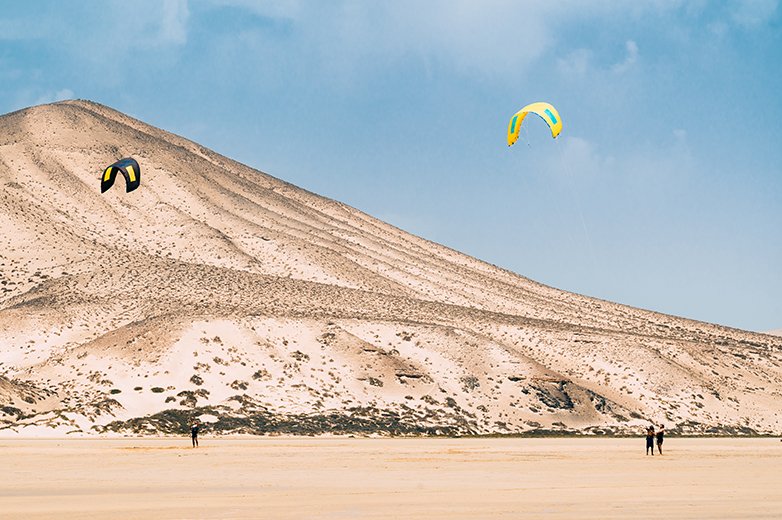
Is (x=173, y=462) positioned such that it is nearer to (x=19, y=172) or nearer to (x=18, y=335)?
(x=18, y=335)

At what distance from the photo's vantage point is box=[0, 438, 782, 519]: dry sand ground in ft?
57.1

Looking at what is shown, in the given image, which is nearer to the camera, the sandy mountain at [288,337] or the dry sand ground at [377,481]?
the dry sand ground at [377,481]

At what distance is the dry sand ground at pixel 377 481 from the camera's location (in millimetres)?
17406

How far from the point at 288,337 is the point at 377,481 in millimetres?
39818

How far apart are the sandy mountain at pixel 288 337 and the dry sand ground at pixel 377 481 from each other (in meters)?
11.9

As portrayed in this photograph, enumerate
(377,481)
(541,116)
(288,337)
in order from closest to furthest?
(377,481) → (541,116) → (288,337)

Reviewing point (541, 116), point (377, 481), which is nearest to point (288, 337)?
point (541, 116)

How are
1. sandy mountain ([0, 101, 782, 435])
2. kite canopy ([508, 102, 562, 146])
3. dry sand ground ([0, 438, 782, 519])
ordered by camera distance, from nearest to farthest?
dry sand ground ([0, 438, 782, 519]) → kite canopy ([508, 102, 562, 146]) → sandy mountain ([0, 101, 782, 435])

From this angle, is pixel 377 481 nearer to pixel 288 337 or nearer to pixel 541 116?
pixel 541 116

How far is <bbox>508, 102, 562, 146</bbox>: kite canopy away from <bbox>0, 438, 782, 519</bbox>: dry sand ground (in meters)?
13.6

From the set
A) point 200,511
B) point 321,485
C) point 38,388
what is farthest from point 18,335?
point 200,511

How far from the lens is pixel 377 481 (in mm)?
23719

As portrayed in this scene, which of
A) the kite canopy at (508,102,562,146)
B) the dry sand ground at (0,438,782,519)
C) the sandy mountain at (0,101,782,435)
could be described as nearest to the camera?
the dry sand ground at (0,438,782,519)

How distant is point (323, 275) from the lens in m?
89.7
